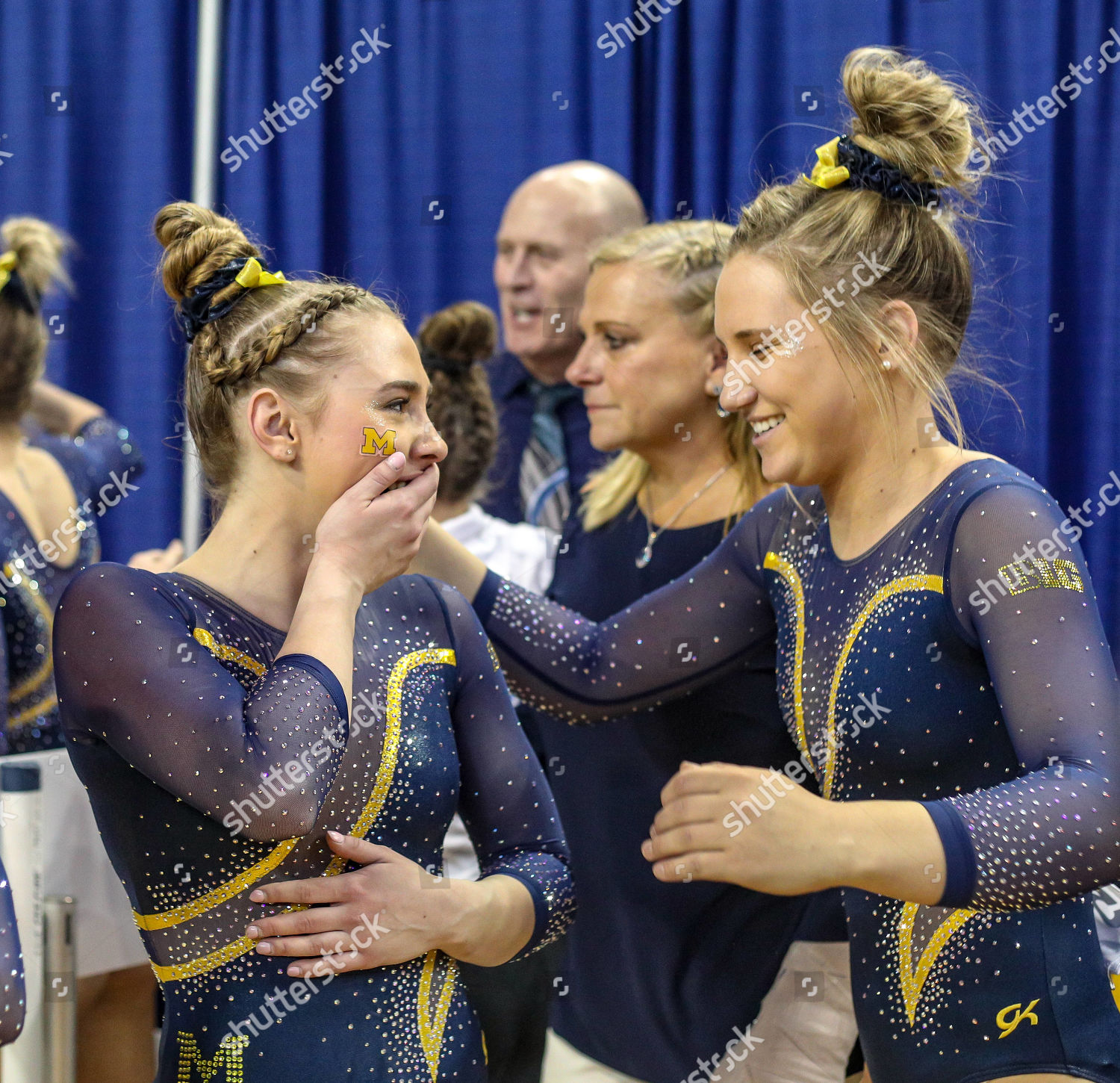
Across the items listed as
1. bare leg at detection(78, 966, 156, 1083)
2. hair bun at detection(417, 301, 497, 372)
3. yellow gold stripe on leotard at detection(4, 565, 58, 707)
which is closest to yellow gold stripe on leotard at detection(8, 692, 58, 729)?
yellow gold stripe on leotard at detection(4, 565, 58, 707)

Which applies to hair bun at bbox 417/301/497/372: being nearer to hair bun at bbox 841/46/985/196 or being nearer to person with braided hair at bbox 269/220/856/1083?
person with braided hair at bbox 269/220/856/1083

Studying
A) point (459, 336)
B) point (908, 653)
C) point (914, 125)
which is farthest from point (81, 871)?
point (914, 125)

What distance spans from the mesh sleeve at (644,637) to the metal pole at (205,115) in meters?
1.76

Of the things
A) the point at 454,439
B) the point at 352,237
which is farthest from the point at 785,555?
the point at 352,237

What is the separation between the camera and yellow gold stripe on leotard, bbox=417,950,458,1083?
1.03 meters

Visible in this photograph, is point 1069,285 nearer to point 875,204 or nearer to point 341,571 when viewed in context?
point 875,204

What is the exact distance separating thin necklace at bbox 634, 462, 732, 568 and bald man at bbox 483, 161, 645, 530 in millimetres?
676

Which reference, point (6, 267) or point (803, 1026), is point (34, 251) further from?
point (803, 1026)

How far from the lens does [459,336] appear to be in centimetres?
201

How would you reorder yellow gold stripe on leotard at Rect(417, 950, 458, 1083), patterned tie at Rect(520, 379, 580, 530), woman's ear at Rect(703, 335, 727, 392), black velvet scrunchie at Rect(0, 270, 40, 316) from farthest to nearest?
patterned tie at Rect(520, 379, 580, 530)
black velvet scrunchie at Rect(0, 270, 40, 316)
woman's ear at Rect(703, 335, 727, 392)
yellow gold stripe on leotard at Rect(417, 950, 458, 1083)

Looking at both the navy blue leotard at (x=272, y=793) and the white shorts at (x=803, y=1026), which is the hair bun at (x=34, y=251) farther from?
the white shorts at (x=803, y=1026)

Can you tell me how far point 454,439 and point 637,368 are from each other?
395 mm

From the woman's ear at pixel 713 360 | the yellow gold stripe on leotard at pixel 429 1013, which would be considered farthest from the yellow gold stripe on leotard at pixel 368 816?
the woman's ear at pixel 713 360

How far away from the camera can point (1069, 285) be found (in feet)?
7.43
